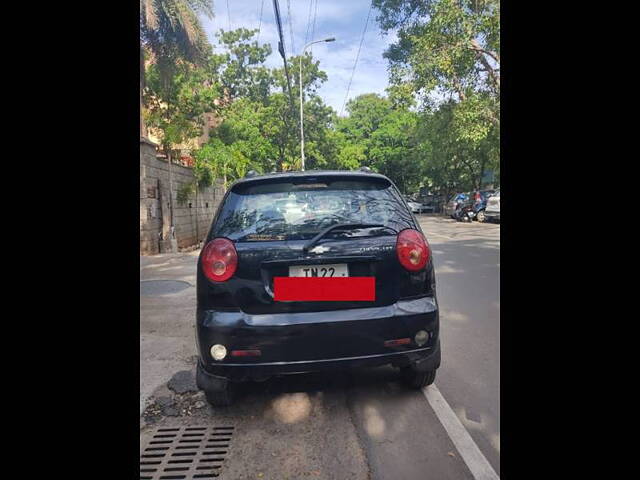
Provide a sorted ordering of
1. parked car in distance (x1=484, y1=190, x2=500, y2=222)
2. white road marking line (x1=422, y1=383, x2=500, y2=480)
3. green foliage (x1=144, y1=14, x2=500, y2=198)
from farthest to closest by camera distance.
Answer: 1. parked car in distance (x1=484, y1=190, x2=500, y2=222)
2. green foliage (x1=144, y1=14, x2=500, y2=198)
3. white road marking line (x1=422, y1=383, x2=500, y2=480)

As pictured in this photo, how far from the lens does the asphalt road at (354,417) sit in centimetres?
212

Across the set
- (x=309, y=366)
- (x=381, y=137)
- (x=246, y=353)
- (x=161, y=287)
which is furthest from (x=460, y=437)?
(x=381, y=137)

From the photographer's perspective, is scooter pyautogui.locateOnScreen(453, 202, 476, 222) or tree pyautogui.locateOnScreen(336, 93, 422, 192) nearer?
scooter pyautogui.locateOnScreen(453, 202, 476, 222)

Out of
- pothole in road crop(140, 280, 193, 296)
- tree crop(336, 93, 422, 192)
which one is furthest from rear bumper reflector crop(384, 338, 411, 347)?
tree crop(336, 93, 422, 192)

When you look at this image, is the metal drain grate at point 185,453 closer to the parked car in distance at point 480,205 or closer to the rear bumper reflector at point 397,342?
the rear bumper reflector at point 397,342

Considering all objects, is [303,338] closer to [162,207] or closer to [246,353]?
[246,353]

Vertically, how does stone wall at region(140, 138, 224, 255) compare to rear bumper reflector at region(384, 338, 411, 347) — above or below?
above

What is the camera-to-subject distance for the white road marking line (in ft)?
6.67

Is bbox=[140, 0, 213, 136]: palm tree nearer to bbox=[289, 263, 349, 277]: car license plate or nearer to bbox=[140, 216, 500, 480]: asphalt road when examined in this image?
bbox=[140, 216, 500, 480]: asphalt road
